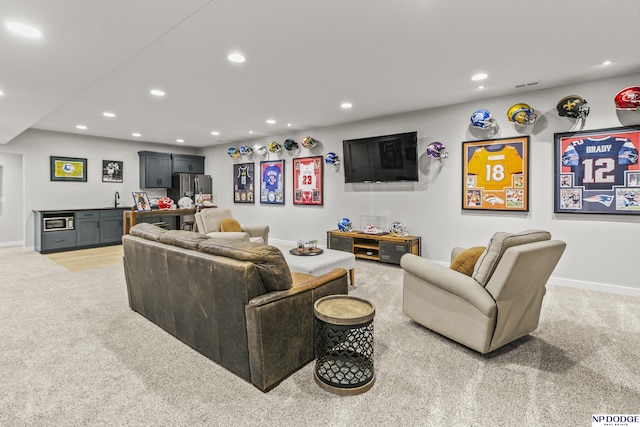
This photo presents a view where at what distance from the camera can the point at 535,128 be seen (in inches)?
164

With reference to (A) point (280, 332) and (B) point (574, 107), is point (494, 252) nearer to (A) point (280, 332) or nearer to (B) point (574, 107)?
(A) point (280, 332)

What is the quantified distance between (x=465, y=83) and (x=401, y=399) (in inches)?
141

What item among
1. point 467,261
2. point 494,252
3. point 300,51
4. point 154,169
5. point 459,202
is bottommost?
point 467,261

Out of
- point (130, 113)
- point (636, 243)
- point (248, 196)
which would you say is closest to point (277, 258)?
point (636, 243)

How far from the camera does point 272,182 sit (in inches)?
292

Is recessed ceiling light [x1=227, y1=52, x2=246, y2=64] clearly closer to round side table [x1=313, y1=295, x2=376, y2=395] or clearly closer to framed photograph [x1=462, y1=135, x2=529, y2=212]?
round side table [x1=313, y1=295, x2=376, y2=395]

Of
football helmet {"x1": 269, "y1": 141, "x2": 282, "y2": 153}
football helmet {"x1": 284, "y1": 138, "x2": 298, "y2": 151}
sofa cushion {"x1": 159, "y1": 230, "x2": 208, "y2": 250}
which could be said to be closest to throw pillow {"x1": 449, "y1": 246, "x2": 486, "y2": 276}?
sofa cushion {"x1": 159, "y1": 230, "x2": 208, "y2": 250}

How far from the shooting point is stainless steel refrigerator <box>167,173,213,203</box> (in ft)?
27.4

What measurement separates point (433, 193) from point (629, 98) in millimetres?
2420

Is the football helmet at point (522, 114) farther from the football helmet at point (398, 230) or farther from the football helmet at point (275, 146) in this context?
the football helmet at point (275, 146)

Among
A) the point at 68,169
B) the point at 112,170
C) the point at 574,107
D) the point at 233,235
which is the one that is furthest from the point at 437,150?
the point at 68,169

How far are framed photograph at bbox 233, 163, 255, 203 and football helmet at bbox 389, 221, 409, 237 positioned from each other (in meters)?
3.83

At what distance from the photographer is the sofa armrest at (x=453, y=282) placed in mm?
2197

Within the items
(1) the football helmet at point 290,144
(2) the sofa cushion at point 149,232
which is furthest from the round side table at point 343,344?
(1) the football helmet at point 290,144
